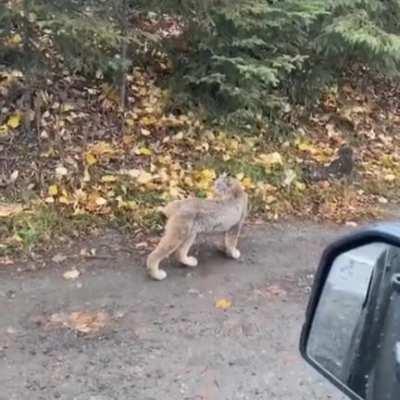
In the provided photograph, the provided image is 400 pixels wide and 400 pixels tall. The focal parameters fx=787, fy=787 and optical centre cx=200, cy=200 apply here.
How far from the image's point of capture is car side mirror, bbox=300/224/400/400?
6.16 feet

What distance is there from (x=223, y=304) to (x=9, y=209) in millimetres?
2275

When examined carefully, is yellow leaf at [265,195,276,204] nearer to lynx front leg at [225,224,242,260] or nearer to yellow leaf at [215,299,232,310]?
lynx front leg at [225,224,242,260]

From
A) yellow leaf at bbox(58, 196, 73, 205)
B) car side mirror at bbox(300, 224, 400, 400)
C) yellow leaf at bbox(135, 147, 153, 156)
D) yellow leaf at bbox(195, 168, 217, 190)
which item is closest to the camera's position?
car side mirror at bbox(300, 224, 400, 400)

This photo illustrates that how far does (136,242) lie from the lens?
6953mm

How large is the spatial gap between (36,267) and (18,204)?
0.92 meters

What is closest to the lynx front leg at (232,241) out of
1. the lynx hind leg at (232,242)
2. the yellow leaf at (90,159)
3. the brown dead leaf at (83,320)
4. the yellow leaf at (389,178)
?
the lynx hind leg at (232,242)

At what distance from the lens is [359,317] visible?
6.56ft

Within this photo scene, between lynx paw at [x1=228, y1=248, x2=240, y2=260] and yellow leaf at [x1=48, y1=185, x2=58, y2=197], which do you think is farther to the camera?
yellow leaf at [x1=48, y1=185, x2=58, y2=197]

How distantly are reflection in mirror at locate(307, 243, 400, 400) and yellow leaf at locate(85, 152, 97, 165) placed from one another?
18.8 ft

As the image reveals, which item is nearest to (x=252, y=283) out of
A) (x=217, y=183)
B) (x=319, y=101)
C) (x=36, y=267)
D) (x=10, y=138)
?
(x=217, y=183)

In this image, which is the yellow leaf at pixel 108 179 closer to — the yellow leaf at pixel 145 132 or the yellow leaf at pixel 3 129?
the yellow leaf at pixel 145 132

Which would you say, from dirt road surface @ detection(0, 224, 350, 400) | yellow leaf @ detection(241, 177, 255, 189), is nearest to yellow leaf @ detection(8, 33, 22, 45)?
dirt road surface @ detection(0, 224, 350, 400)

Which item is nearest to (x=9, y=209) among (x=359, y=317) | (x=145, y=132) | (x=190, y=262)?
(x=190, y=262)

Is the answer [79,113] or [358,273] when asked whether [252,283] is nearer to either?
[79,113]
